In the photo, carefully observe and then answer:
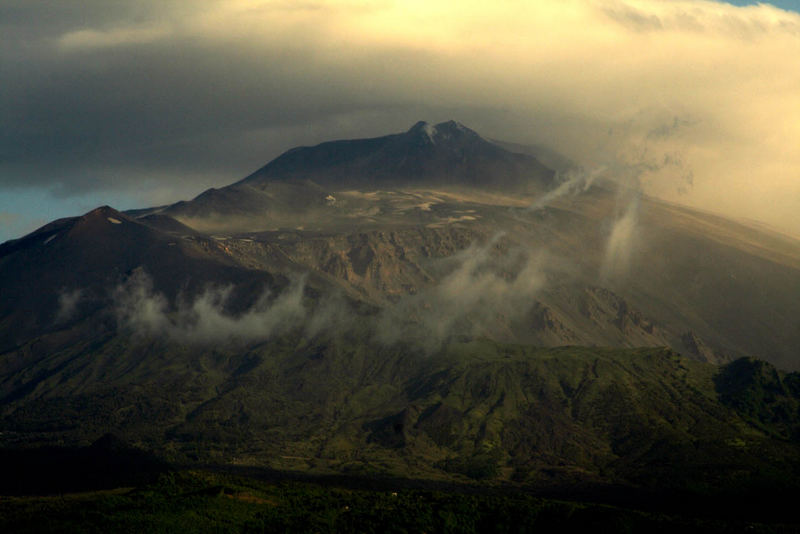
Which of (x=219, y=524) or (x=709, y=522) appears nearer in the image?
(x=219, y=524)

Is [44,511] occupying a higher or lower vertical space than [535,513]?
higher

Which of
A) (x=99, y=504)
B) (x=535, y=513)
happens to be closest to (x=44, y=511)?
(x=99, y=504)

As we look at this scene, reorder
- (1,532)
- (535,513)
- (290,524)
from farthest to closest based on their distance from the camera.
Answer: (535,513)
(290,524)
(1,532)

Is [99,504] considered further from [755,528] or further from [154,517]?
[755,528]

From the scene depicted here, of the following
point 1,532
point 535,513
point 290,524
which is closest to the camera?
point 1,532

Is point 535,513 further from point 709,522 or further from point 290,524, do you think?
point 290,524

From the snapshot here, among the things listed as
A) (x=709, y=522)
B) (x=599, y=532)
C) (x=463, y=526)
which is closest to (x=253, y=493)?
(x=463, y=526)

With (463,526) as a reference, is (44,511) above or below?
above

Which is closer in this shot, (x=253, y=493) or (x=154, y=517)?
(x=154, y=517)
